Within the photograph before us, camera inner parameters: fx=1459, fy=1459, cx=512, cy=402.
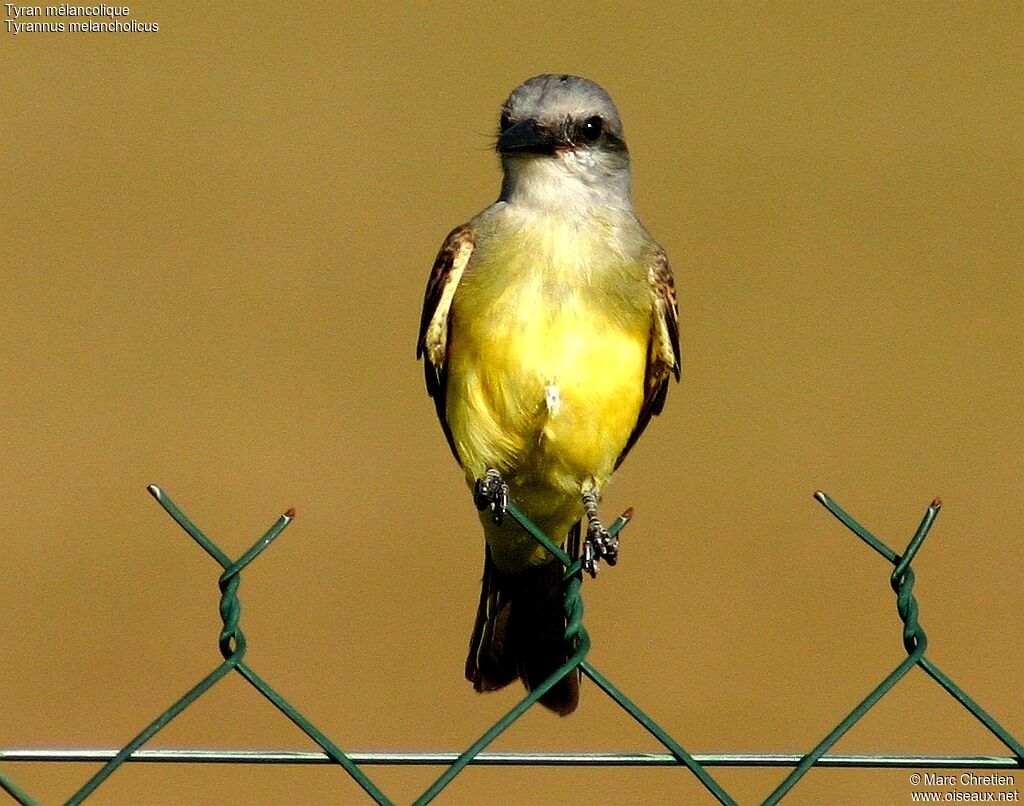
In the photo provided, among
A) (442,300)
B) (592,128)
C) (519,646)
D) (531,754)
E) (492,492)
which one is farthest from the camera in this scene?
(592,128)

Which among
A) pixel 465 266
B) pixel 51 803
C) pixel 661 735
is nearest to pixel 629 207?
pixel 465 266

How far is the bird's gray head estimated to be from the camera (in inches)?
156

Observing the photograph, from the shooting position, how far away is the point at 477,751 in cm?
207

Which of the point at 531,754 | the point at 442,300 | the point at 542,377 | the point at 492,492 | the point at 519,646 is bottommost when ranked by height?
the point at 519,646

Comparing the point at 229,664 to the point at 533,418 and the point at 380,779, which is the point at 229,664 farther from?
the point at 380,779

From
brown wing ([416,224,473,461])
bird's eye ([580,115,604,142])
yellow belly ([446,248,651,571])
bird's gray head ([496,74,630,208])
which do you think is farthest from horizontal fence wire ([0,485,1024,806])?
bird's eye ([580,115,604,142])

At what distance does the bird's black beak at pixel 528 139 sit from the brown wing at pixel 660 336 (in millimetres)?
438

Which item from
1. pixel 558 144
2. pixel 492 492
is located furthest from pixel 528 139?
pixel 492 492

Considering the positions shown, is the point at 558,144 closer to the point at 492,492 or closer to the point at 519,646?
the point at 492,492

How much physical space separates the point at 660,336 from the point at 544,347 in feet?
1.50

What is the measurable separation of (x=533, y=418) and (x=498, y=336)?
9.1 inches

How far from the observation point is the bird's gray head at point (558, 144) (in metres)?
3.96

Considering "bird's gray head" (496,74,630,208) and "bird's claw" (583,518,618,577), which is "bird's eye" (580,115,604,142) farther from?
"bird's claw" (583,518,618,577)

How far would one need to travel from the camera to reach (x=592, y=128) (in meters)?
4.06
